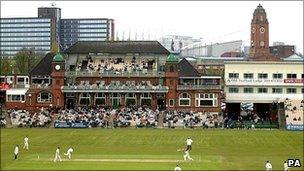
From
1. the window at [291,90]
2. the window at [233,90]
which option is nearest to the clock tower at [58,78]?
the window at [233,90]

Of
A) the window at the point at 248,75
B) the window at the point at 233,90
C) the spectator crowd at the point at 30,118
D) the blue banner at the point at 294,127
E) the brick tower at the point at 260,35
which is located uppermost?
the brick tower at the point at 260,35

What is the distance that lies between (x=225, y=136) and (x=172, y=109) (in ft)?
76.9

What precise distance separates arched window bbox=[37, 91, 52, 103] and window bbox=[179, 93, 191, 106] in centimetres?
1805

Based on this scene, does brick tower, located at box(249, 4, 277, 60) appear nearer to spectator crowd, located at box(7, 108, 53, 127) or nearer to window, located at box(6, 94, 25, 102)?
window, located at box(6, 94, 25, 102)

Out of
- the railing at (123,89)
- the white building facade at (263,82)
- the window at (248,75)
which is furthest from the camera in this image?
the window at (248,75)

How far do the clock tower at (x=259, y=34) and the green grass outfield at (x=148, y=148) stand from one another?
235ft

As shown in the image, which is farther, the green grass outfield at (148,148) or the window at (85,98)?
the window at (85,98)

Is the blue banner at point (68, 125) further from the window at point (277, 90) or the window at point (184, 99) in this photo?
the window at point (277, 90)

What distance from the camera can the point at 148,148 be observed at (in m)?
59.3

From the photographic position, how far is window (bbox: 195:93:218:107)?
94750mm

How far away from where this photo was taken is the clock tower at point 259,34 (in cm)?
14750

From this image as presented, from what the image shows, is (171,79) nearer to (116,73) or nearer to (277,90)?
(116,73)

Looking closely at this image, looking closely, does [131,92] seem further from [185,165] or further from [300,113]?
[185,165]

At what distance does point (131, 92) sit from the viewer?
95.2m
